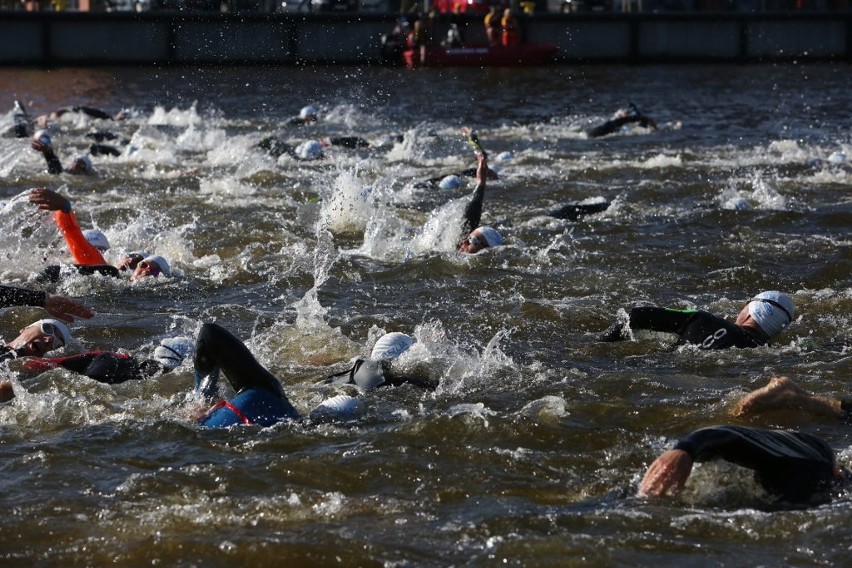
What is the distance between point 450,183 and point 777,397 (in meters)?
11.2

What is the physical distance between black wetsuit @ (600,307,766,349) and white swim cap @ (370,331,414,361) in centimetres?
165

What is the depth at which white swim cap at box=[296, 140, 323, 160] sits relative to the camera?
867 inches

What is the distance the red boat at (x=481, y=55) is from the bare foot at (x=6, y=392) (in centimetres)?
3330

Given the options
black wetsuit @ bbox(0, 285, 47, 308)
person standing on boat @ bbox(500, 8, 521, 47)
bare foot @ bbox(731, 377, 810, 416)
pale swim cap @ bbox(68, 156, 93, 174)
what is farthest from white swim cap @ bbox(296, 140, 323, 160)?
person standing on boat @ bbox(500, 8, 521, 47)

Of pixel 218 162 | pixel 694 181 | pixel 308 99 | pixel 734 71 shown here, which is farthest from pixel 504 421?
pixel 734 71

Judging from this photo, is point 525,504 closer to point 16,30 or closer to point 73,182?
point 73,182

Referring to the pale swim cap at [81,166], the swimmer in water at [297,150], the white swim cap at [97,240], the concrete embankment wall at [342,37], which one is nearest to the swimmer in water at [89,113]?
the swimmer in water at [297,150]

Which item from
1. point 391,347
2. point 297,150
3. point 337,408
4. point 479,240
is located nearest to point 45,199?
point 391,347

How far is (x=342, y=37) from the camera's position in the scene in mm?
41312

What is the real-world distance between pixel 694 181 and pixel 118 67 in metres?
25.5

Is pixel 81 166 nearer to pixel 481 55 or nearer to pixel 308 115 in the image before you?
pixel 308 115

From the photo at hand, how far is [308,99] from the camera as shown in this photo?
1384 inches

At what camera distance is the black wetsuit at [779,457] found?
6430mm

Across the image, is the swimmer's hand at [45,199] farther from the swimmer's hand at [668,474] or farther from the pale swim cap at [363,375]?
the swimmer's hand at [668,474]
